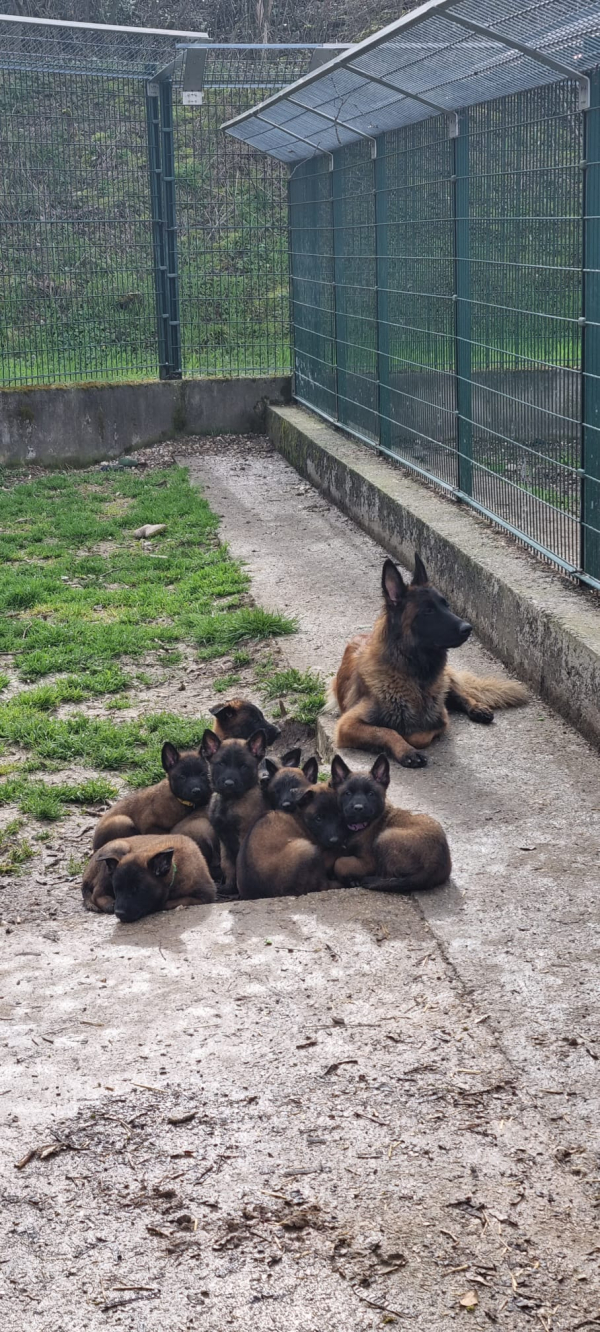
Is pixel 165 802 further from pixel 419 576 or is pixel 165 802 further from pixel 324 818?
pixel 419 576

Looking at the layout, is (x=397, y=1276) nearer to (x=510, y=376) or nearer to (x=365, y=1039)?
(x=365, y=1039)

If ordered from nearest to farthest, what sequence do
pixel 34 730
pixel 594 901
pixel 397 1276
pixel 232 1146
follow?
pixel 397 1276, pixel 232 1146, pixel 594 901, pixel 34 730

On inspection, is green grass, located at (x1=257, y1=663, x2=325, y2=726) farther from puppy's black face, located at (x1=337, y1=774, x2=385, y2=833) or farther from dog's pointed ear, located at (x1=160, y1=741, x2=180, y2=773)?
puppy's black face, located at (x1=337, y1=774, x2=385, y2=833)

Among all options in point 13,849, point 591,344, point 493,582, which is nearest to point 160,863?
point 13,849

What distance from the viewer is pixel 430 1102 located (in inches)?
144

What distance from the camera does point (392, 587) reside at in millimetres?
6664

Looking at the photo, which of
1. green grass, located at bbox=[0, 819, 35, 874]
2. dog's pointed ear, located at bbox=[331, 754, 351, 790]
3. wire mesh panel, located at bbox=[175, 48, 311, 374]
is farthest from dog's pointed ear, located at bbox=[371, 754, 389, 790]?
wire mesh panel, located at bbox=[175, 48, 311, 374]

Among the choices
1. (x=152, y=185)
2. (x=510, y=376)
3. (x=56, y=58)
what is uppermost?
(x=56, y=58)

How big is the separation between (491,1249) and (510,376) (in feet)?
18.6

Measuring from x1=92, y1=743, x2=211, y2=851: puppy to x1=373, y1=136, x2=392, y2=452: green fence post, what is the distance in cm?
563

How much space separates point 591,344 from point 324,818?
9.21ft

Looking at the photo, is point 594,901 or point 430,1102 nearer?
point 430,1102

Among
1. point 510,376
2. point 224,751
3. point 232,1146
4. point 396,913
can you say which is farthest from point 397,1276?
point 510,376

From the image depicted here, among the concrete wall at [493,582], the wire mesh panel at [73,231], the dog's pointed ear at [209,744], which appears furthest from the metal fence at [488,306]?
the wire mesh panel at [73,231]
